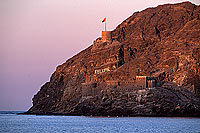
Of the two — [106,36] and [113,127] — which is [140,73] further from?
[113,127]

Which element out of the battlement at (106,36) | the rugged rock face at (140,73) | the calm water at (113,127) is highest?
the battlement at (106,36)

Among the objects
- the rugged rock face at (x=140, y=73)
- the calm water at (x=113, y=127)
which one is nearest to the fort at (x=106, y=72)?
the rugged rock face at (x=140, y=73)

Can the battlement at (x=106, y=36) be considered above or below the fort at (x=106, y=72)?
above

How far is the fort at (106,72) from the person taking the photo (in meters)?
148

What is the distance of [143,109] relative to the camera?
14438cm

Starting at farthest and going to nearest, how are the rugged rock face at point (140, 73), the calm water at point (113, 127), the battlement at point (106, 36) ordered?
the battlement at point (106, 36) → the rugged rock face at point (140, 73) → the calm water at point (113, 127)

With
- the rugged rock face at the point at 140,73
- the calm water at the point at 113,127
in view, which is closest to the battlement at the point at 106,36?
the rugged rock face at the point at 140,73

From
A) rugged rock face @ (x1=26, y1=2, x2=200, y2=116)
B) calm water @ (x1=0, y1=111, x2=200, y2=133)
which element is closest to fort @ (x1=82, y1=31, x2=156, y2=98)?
rugged rock face @ (x1=26, y1=2, x2=200, y2=116)

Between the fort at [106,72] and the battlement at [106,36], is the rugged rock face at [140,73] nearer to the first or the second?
the fort at [106,72]

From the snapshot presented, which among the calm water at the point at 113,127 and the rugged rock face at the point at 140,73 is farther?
the rugged rock face at the point at 140,73

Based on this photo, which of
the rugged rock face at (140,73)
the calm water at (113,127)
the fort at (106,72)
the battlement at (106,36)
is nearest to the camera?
the calm water at (113,127)

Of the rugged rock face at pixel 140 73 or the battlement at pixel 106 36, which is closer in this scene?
the rugged rock face at pixel 140 73

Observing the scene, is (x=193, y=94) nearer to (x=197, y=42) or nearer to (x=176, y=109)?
(x=176, y=109)

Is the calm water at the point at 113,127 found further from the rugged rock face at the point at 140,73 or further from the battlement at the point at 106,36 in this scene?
the battlement at the point at 106,36
